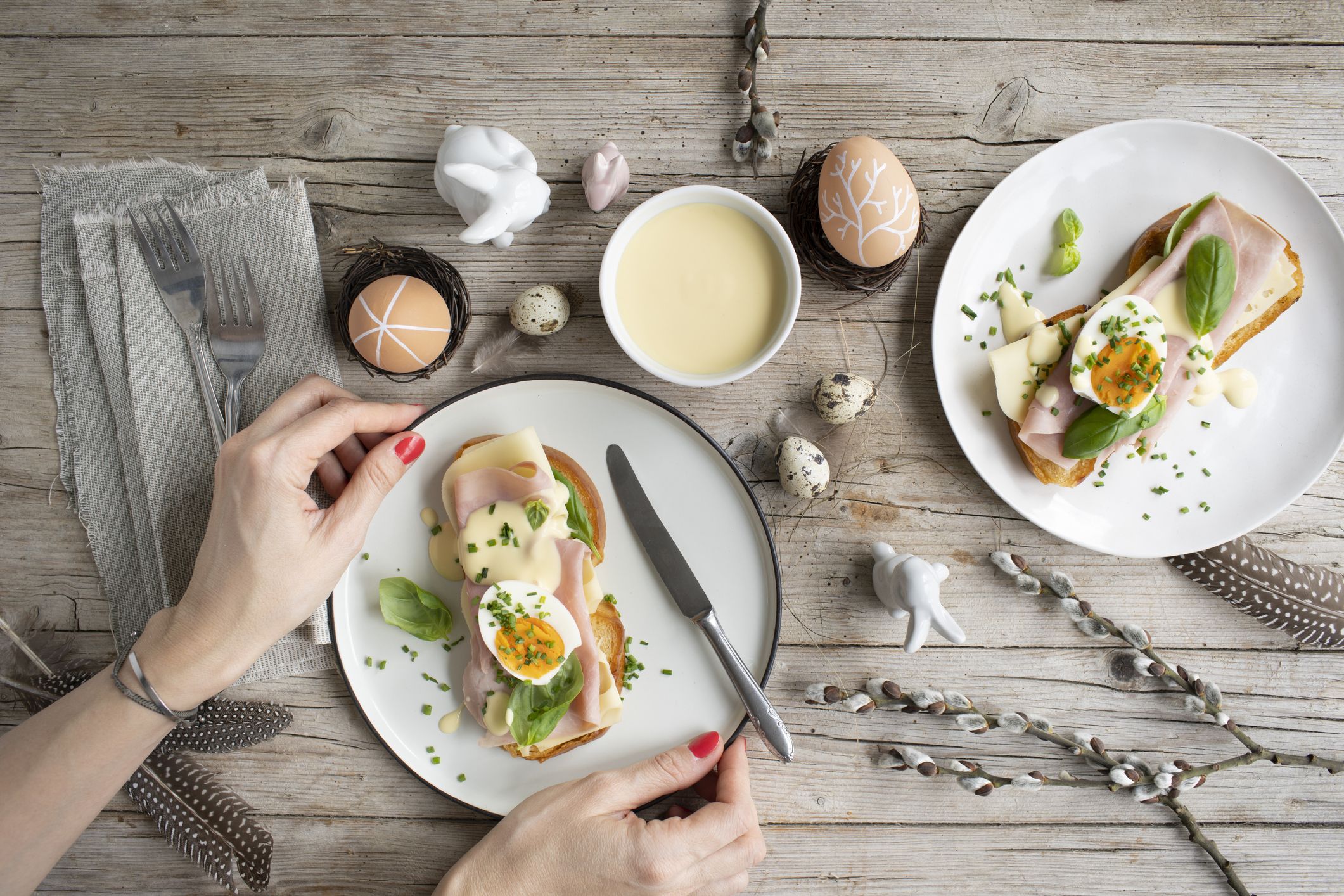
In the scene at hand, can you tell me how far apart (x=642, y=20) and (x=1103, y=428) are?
142 centimetres

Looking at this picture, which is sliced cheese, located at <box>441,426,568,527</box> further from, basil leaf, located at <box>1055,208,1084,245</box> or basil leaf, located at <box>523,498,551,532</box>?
basil leaf, located at <box>1055,208,1084,245</box>

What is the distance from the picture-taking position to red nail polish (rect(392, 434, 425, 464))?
5.25ft

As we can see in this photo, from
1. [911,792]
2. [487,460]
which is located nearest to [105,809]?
[487,460]

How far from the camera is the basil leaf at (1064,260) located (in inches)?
68.8

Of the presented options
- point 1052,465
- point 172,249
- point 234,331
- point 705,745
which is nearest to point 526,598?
point 705,745

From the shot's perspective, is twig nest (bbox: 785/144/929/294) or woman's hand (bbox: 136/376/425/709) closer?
woman's hand (bbox: 136/376/425/709)

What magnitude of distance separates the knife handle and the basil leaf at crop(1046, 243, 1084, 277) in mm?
1138

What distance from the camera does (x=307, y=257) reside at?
1775mm

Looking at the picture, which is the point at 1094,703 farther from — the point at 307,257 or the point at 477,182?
the point at 307,257

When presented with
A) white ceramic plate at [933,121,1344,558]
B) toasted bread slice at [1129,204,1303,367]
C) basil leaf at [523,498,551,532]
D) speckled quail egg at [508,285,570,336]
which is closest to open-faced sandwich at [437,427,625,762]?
basil leaf at [523,498,551,532]

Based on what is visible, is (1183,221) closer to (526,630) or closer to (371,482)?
(526,630)

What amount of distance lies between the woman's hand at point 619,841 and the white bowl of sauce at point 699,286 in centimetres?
85

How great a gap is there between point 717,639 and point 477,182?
1104mm

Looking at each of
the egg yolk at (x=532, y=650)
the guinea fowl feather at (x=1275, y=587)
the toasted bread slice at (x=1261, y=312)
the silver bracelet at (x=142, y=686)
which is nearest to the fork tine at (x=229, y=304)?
the silver bracelet at (x=142, y=686)
